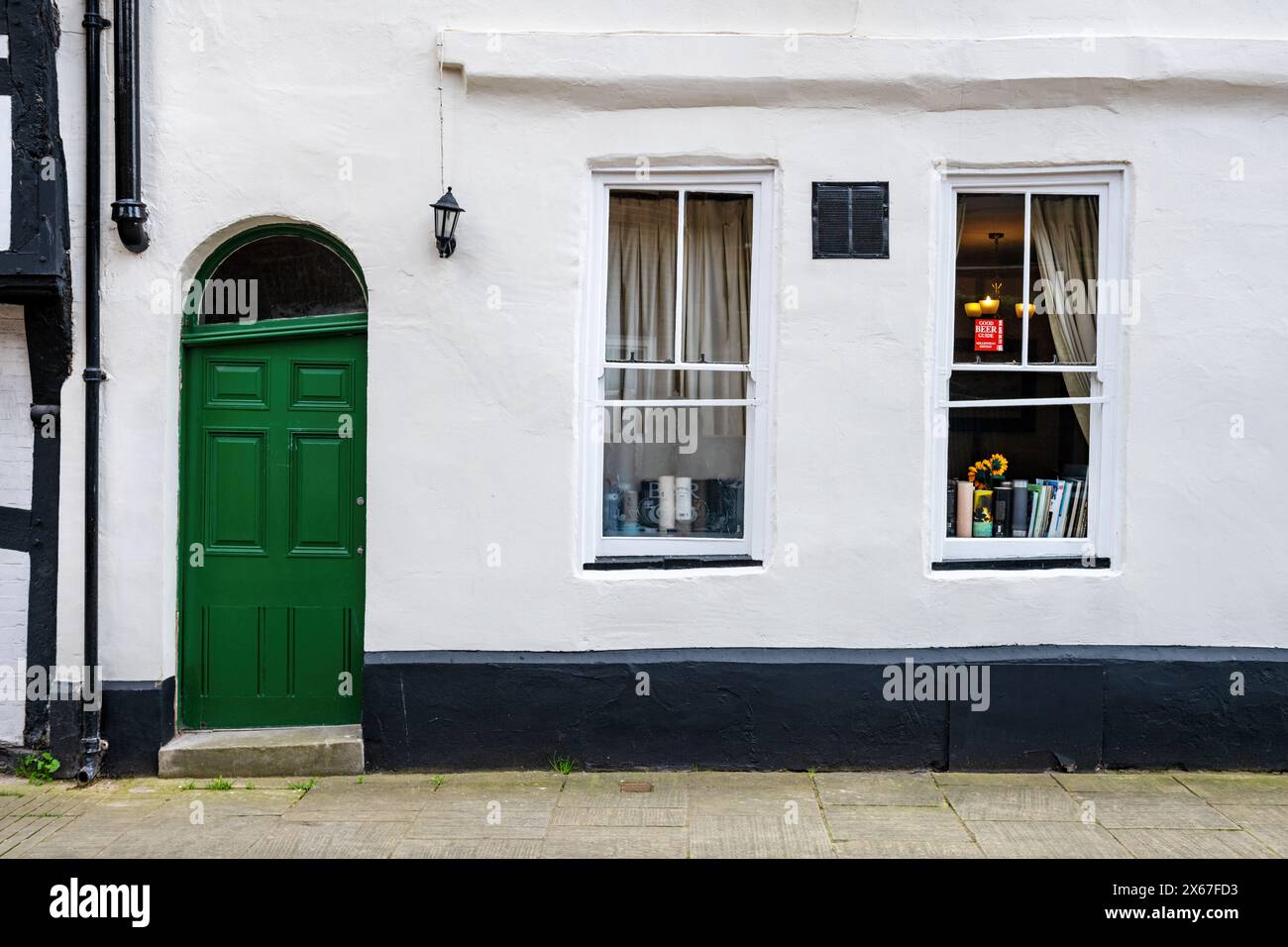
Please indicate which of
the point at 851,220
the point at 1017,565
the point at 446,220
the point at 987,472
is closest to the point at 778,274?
the point at 851,220

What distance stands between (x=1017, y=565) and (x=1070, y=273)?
1.66 meters

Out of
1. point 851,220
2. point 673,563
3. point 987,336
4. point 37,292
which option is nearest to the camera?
point 37,292

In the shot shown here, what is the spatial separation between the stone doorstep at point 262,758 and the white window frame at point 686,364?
5.50 feet

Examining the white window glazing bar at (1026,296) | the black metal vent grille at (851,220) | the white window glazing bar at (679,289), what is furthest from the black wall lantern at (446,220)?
the white window glazing bar at (1026,296)

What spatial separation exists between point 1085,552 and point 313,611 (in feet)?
14.2

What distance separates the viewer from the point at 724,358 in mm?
6672

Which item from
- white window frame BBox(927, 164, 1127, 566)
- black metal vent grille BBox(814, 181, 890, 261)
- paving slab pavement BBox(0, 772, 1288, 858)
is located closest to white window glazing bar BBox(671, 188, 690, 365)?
black metal vent grille BBox(814, 181, 890, 261)

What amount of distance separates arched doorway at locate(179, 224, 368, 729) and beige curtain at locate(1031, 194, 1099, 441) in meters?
3.83

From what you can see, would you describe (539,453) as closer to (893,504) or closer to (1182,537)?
(893,504)

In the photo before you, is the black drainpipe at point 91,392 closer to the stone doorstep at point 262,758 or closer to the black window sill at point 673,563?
the stone doorstep at point 262,758

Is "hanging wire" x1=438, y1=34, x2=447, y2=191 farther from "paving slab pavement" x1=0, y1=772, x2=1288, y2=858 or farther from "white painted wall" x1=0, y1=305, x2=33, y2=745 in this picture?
"paving slab pavement" x1=0, y1=772, x2=1288, y2=858

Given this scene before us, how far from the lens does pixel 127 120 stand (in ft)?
20.2

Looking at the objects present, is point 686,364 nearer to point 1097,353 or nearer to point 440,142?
point 440,142

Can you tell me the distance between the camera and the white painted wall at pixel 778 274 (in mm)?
6293
